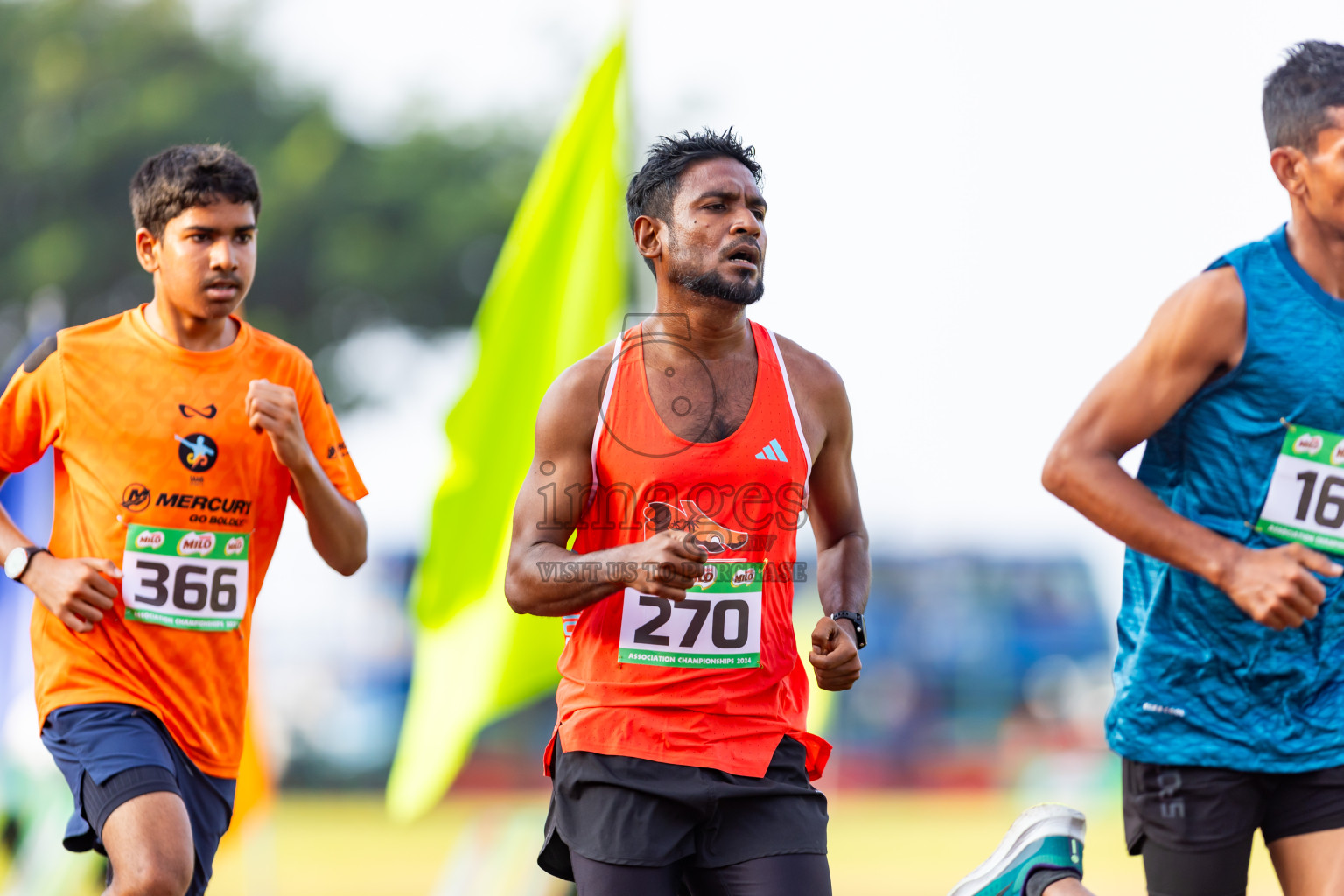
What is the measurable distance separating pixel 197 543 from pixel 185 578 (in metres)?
0.10

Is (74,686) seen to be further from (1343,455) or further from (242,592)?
(1343,455)

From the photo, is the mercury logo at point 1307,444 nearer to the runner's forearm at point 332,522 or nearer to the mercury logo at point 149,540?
the runner's forearm at point 332,522

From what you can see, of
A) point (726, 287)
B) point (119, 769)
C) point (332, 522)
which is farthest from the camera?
point (332, 522)

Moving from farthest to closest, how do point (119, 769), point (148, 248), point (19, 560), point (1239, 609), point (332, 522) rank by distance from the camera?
point (148, 248) → point (332, 522) → point (19, 560) → point (119, 769) → point (1239, 609)

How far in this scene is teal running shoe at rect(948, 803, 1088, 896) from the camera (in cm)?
387

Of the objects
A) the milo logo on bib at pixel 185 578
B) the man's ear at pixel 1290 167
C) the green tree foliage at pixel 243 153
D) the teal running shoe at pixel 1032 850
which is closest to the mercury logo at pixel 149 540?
the milo logo on bib at pixel 185 578

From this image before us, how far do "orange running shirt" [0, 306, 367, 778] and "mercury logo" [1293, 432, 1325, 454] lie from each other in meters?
2.68

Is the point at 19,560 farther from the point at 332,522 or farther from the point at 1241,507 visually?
the point at 1241,507

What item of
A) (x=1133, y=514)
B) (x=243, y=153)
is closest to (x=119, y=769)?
(x=1133, y=514)

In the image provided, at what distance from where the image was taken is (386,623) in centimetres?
2008

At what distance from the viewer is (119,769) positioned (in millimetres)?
3848

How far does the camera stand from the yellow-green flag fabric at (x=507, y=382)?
22.6 feet

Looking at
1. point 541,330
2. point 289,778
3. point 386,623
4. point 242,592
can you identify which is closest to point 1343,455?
point 242,592

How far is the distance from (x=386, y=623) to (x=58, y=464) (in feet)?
52.7
